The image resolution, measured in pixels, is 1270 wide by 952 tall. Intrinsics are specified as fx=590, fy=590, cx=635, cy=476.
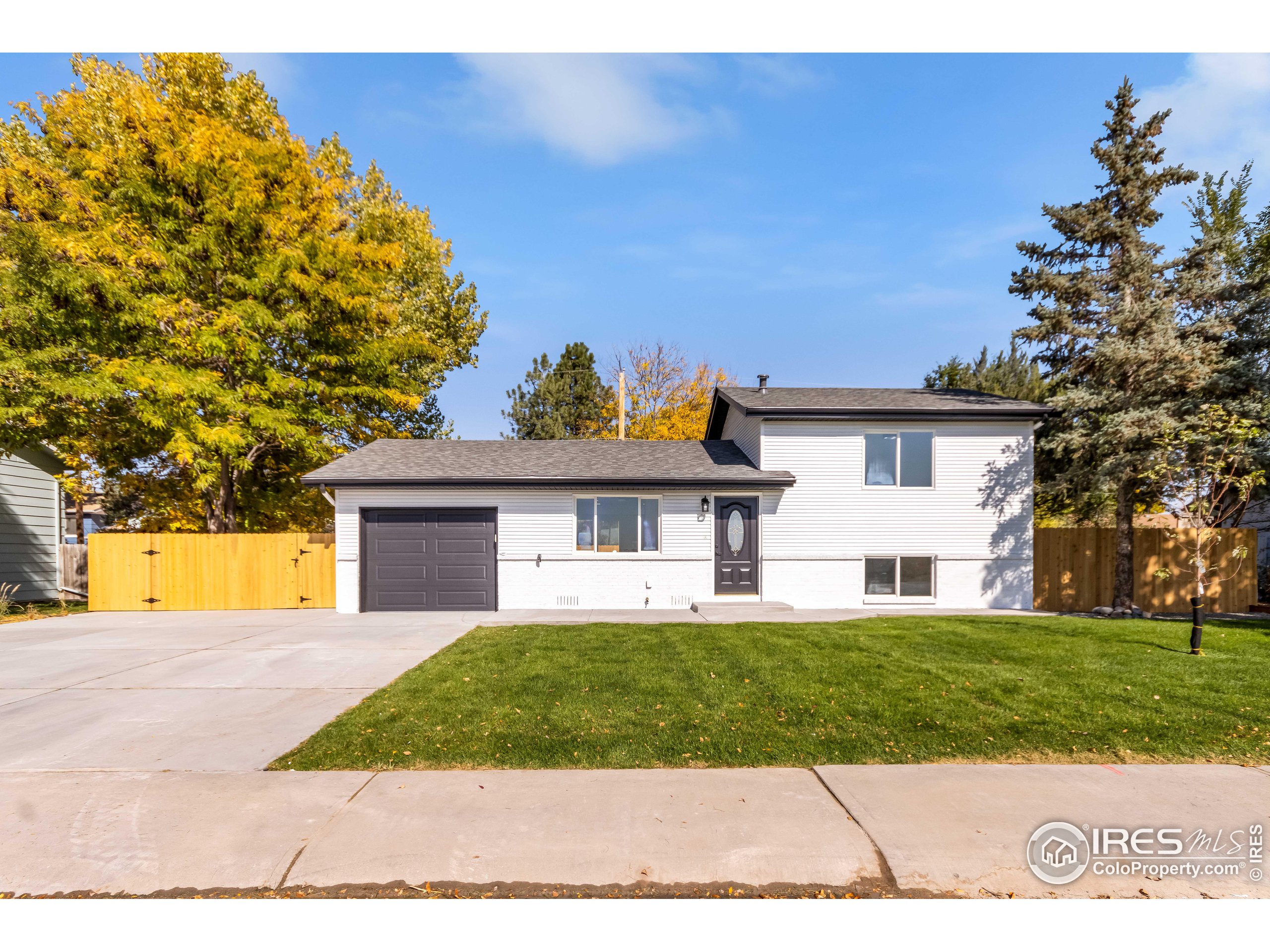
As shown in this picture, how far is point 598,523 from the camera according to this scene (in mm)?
13500

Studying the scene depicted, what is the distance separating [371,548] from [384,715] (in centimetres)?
829

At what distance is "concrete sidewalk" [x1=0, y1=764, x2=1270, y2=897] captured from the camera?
3.16m

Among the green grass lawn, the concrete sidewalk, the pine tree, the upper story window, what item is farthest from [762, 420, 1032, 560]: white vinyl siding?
the pine tree

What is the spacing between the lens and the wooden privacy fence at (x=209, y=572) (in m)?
13.8

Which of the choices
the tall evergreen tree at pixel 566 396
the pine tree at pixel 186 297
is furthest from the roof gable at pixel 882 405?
the tall evergreen tree at pixel 566 396

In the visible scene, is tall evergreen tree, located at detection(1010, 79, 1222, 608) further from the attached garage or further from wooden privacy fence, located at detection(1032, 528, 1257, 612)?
the attached garage

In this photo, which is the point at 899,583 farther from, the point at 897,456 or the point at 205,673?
the point at 205,673

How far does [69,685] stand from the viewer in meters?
7.20

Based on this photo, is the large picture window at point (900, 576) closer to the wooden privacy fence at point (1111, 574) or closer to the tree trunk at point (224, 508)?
the wooden privacy fence at point (1111, 574)

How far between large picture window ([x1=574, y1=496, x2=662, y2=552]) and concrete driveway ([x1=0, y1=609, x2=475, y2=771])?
304 cm

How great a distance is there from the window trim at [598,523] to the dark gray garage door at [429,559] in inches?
73.8

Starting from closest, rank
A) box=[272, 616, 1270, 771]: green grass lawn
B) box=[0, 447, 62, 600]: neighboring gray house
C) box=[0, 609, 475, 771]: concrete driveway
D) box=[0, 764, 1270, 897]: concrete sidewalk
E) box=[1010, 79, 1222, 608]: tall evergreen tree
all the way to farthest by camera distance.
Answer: box=[0, 764, 1270, 897]: concrete sidewalk
box=[272, 616, 1270, 771]: green grass lawn
box=[0, 609, 475, 771]: concrete driveway
box=[1010, 79, 1222, 608]: tall evergreen tree
box=[0, 447, 62, 600]: neighboring gray house

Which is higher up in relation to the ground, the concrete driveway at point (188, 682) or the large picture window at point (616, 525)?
the large picture window at point (616, 525)

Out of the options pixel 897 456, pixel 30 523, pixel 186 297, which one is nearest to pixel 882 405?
pixel 897 456
